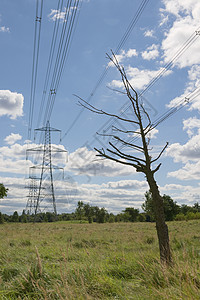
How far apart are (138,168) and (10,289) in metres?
3.97

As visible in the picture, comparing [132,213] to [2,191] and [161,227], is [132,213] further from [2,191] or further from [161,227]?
[161,227]

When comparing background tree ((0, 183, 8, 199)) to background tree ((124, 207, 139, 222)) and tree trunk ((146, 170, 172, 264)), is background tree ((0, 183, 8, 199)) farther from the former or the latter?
background tree ((124, 207, 139, 222))

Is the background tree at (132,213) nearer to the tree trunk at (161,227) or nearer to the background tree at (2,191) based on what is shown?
the background tree at (2,191)

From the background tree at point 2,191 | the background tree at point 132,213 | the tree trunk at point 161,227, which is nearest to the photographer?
the tree trunk at point 161,227

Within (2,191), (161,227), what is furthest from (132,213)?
(161,227)

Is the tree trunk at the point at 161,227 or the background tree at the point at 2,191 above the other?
the background tree at the point at 2,191

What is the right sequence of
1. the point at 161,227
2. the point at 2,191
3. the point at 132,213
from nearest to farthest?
the point at 161,227, the point at 2,191, the point at 132,213

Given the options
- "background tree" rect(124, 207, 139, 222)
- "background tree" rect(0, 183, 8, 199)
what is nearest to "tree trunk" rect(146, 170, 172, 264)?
"background tree" rect(0, 183, 8, 199)

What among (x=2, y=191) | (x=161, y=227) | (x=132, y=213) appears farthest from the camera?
(x=132, y=213)

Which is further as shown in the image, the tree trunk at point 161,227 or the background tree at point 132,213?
the background tree at point 132,213

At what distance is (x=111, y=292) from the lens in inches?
173

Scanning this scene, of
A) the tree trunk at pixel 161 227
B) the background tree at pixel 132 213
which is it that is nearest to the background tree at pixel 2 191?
the tree trunk at pixel 161 227

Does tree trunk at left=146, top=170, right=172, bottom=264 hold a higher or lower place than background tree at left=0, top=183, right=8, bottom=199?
lower

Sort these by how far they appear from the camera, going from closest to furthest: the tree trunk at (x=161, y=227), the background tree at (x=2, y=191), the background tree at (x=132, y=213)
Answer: the tree trunk at (x=161, y=227), the background tree at (x=2, y=191), the background tree at (x=132, y=213)
